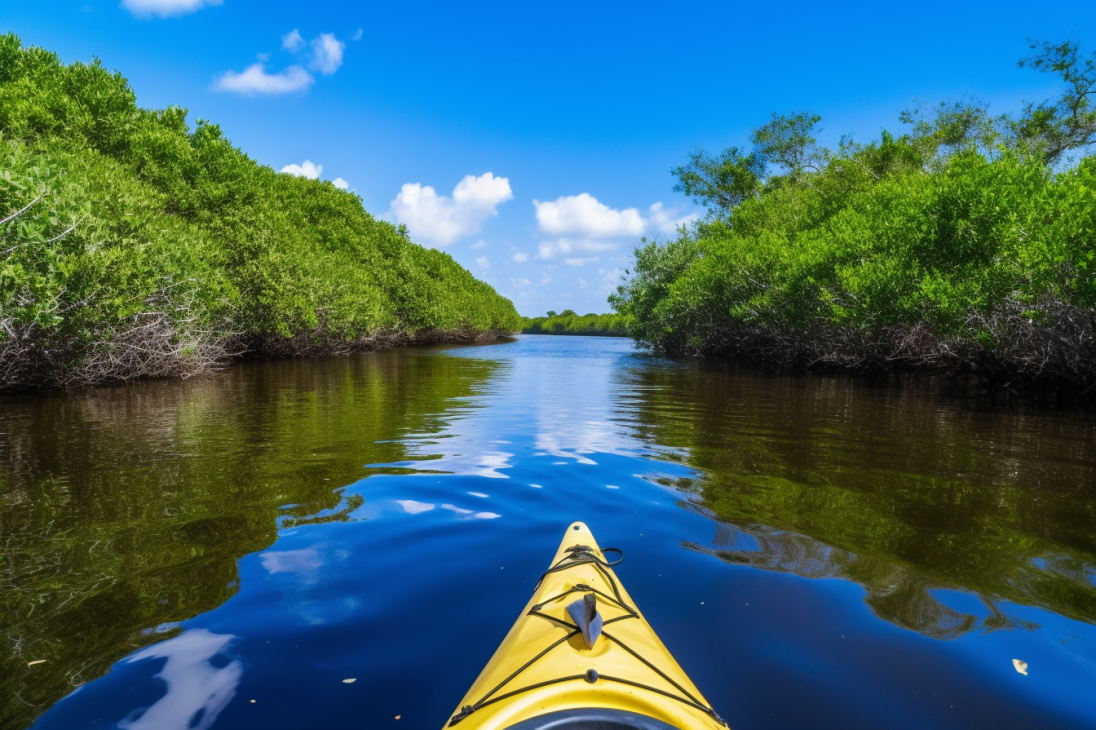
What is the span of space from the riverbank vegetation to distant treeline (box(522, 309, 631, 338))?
2583 inches

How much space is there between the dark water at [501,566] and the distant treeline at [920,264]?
4.08 m

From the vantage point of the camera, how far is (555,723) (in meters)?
1.81

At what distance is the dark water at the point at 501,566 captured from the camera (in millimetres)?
2561

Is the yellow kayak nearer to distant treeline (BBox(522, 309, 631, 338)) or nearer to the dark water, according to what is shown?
the dark water

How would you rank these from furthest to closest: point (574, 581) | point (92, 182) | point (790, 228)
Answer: point (790, 228) → point (92, 182) → point (574, 581)

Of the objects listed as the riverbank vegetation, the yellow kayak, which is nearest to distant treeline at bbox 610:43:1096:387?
the yellow kayak

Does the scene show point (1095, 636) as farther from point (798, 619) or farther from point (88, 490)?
point (88, 490)

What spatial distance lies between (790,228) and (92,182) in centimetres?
2794

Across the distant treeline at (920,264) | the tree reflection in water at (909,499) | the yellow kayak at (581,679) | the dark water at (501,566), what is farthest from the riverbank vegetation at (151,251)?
the distant treeline at (920,264)

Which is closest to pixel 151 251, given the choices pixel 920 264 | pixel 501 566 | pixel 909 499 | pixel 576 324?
pixel 501 566

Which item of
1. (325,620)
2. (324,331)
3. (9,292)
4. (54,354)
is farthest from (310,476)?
(324,331)

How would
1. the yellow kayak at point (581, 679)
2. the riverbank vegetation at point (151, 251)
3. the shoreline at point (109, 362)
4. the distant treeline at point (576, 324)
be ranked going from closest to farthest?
the yellow kayak at point (581, 679) < the riverbank vegetation at point (151, 251) < the shoreline at point (109, 362) < the distant treeline at point (576, 324)

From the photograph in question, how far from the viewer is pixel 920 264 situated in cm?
1510

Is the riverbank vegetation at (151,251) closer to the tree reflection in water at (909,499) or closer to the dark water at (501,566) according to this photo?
the dark water at (501,566)
